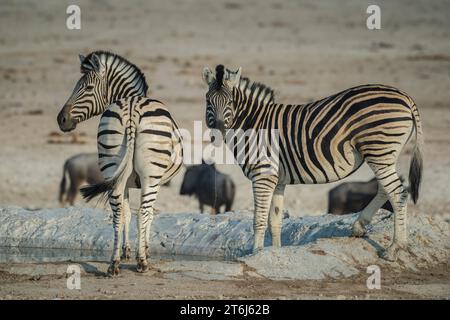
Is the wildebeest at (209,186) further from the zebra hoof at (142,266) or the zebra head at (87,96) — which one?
the zebra hoof at (142,266)

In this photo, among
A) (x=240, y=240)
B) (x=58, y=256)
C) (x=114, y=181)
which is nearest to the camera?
(x=114, y=181)

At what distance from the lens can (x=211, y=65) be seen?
29828mm

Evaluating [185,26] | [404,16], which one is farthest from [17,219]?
[404,16]

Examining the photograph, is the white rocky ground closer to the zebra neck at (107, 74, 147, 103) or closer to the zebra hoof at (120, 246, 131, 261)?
the zebra hoof at (120, 246, 131, 261)

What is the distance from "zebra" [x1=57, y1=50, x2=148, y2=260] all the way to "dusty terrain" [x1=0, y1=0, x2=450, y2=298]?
1628 mm

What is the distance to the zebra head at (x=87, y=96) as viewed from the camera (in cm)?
909

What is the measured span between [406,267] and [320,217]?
1864mm

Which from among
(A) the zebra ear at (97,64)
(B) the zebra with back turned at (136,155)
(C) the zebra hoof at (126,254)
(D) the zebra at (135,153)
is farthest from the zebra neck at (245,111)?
(C) the zebra hoof at (126,254)

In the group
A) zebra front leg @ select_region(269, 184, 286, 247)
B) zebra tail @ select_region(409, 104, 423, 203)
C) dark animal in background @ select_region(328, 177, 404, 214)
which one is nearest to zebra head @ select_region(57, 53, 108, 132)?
zebra front leg @ select_region(269, 184, 286, 247)

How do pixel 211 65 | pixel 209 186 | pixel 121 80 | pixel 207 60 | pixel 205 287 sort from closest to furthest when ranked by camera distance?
pixel 205 287 → pixel 121 80 → pixel 209 186 → pixel 211 65 → pixel 207 60

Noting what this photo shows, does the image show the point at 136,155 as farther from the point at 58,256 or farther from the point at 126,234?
the point at 58,256

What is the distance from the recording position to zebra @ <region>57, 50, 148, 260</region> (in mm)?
9102

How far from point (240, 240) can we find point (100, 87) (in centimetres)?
225

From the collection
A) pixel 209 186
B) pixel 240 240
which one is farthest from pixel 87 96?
pixel 209 186
